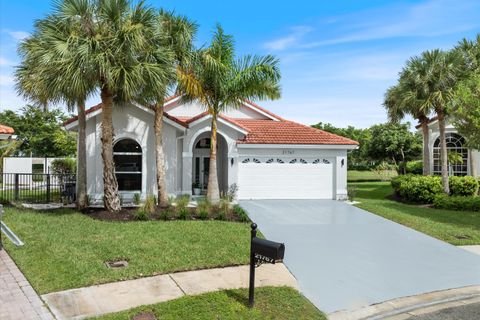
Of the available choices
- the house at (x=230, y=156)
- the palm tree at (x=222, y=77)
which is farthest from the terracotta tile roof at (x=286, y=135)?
the palm tree at (x=222, y=77)

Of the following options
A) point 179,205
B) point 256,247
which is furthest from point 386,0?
point 256,247

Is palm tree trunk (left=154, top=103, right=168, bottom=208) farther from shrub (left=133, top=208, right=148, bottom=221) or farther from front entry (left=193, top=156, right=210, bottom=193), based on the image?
front entry (left=193, top=156, right=210, bottom=193)

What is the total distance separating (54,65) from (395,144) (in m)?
31.2

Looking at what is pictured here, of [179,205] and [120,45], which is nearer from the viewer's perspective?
[120,45]

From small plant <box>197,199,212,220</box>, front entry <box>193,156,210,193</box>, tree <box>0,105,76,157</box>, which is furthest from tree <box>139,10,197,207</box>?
tree <box>0,105,76,157</box>

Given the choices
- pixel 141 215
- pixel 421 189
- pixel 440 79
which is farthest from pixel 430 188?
pixel 141 215

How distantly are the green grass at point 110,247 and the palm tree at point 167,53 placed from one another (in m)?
3.46

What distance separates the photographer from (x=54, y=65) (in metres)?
12.4

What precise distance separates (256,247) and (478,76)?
579 inches

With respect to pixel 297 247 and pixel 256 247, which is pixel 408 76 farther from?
pixel 256 247

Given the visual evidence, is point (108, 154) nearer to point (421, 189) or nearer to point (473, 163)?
point (421, 189)

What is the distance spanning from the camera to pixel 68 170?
90.7ft

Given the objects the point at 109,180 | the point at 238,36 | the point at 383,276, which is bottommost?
the point at 383,276

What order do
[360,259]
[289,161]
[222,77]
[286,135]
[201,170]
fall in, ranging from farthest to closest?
[201,170] < [286,135] < [289,161] < [222,77] < [360,259]
